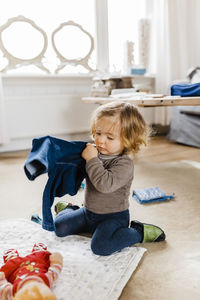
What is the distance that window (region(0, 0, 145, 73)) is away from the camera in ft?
9.18

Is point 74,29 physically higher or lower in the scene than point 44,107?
higher

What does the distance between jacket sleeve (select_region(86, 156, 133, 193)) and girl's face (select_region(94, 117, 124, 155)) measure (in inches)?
2.2

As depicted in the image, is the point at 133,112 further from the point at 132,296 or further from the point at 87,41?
the point at 87,41

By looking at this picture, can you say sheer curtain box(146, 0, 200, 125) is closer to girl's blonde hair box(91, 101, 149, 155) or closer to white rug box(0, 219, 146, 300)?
girl's blonde hair box(91, 101, 149, 155)

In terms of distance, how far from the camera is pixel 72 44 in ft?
10.2

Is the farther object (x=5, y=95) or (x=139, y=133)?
(x=5, y=95)

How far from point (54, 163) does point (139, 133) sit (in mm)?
337

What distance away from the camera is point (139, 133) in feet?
3.55

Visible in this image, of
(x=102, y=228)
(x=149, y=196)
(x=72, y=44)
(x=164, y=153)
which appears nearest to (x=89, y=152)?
(x=102, y=228)

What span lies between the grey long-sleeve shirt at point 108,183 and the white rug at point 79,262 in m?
0.15

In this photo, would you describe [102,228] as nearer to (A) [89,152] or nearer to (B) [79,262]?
(B) [79,262]

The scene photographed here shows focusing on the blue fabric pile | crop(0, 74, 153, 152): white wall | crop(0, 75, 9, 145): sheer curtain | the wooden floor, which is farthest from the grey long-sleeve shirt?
crop(0, 74, 153, 152): white wall

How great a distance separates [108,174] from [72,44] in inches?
96.3

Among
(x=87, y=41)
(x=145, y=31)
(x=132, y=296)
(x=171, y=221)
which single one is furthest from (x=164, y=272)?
(x=145, y=31)
